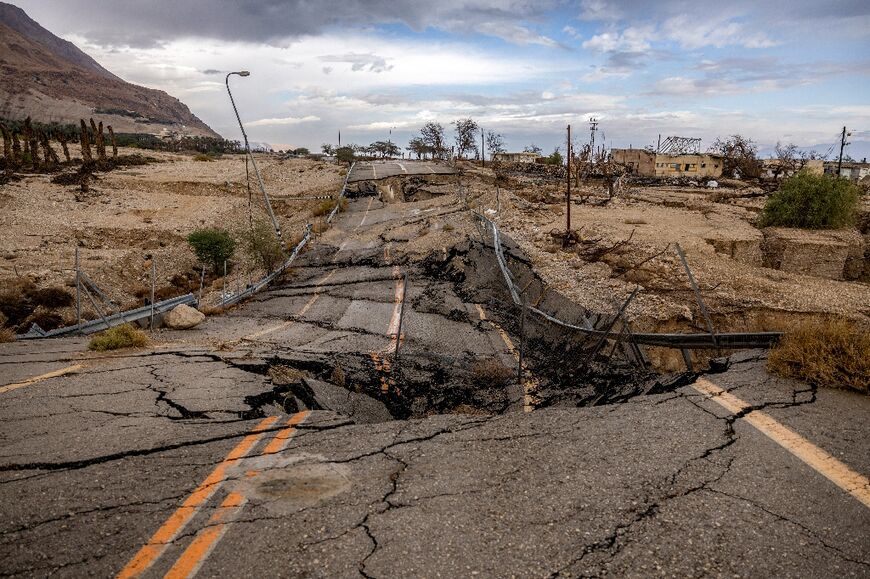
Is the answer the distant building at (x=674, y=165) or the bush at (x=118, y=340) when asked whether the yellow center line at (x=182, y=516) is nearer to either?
the bush at (x=118, y=340)

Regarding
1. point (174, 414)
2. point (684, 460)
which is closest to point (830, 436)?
point (684, 460)

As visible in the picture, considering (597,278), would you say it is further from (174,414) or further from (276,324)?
(174,414)

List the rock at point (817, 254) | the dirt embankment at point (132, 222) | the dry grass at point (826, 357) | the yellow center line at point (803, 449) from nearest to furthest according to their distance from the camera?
the yellow center line at point (803, 449) < the dry grass at point (826, 357) < the rock at point (817, 254) < the dirt embankment at point (132, 222)

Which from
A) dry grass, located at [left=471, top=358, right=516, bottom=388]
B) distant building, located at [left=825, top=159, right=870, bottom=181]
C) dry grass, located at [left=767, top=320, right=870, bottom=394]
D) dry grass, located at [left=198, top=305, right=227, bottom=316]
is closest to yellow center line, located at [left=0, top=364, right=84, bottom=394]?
dry grass, located at [left=471, top=358, right=516, bottom=388]

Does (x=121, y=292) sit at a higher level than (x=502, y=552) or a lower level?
lower

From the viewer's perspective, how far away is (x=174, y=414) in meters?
5.24

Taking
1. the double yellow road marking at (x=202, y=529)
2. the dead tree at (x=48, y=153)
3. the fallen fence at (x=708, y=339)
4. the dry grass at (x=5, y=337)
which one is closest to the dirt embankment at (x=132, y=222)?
the dead tree at (x=48, y=153)

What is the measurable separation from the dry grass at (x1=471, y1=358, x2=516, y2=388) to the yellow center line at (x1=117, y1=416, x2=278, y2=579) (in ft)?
13.3

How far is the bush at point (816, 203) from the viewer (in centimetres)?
2094

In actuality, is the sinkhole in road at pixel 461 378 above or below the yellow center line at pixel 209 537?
below

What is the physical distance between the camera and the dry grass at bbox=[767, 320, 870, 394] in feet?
16.0

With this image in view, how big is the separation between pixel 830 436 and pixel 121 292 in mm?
21367

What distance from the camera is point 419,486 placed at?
377 centimetres

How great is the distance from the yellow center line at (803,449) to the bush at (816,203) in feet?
71.0
